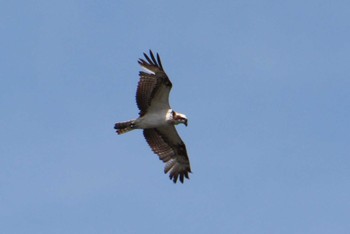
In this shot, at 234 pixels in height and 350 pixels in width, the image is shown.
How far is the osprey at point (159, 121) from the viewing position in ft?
158

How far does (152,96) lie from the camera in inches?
1912

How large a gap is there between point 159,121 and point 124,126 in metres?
1.48

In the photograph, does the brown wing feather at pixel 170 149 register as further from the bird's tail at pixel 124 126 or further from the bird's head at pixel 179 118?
the bird's tail at pixel 124 126

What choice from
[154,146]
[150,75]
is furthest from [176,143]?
[150,75]

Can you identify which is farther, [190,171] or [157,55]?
[190,171]

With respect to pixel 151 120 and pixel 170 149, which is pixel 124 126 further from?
pixel 170 149

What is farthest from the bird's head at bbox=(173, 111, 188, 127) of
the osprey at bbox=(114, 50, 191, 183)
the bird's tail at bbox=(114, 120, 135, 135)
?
the bird's tail at bbox=(114, 120, 135, 135)

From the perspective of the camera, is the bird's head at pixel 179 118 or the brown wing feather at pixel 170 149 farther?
the brown wing feather at pixel 170 149

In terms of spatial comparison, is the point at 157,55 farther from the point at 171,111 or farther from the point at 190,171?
the point at 190,171

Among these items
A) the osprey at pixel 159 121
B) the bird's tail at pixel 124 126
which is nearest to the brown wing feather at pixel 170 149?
the osprey at pixel 159 121

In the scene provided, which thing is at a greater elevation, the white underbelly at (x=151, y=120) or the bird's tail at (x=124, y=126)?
the white underbelly at (x=151, y=120)

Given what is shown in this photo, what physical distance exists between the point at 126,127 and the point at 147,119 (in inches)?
36.7

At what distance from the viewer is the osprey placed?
158 feet

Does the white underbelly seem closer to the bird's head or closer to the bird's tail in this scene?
the bird's tail
